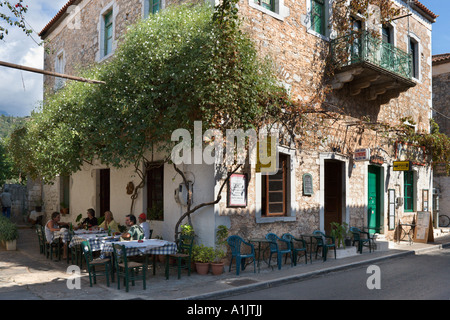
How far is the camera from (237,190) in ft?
28.8

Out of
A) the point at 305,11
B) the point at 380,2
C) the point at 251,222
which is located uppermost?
the point at 380,2

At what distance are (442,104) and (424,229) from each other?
9.12 meters

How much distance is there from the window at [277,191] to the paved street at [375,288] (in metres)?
2.07

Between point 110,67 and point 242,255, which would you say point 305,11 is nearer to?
point 110,67

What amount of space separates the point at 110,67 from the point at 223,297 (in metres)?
5.51

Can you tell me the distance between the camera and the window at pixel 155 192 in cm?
999

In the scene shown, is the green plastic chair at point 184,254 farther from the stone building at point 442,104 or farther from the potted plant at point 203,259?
the stone building at point 442,104

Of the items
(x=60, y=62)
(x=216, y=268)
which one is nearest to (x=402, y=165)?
(x=216, y=268)

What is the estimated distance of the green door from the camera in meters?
13.0

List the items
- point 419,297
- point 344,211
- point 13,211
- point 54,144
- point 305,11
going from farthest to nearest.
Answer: point 13,211, point 344,211, point 305,11, point 54,144, point 419,297

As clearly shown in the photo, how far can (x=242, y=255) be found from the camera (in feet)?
26.7

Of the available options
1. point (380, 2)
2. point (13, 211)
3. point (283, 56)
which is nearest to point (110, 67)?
point (283, 56)

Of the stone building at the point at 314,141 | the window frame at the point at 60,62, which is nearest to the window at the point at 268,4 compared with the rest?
the stone building at the point at 314,141
